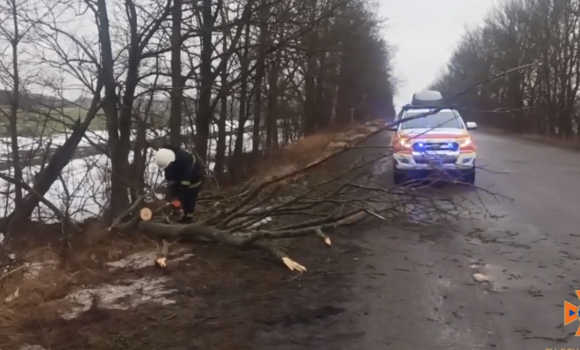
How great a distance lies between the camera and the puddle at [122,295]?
609 centimetres

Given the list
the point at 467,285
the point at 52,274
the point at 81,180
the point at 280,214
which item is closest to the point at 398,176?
the point at 280,214

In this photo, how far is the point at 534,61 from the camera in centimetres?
3506

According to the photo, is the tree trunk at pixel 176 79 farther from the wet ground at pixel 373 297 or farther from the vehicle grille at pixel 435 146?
the wet ground at pixel 373 297

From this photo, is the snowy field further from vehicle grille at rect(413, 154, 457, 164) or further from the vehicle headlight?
the vehicle headlight

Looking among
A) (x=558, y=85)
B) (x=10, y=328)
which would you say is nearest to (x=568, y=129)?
(x=558, y=85)

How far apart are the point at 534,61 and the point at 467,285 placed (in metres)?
31.6

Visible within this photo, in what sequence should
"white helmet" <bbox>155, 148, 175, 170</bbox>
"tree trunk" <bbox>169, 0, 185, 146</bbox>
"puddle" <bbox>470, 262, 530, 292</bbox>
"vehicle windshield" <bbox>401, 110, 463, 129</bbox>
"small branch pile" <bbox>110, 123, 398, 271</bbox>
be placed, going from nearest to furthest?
"puddle" <bbox>470, 262, 530, 292</bbox>
"small branch pile" <bbox>110, 123, 398, 271</bbox>
"white helmet" <bbox>155, 148, 175, 170</bbox>
"tree trunk" <bbox>169, 0, 185, 146</bbox>
"vehicle windshield" <bbox>401, 110, 463, 129</bbox>

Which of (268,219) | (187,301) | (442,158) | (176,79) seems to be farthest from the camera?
(176,79)

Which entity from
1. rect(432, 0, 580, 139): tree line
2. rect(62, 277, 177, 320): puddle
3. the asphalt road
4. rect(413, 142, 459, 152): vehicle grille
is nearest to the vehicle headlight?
rect(413, 142, 459, 152): vehicle grille

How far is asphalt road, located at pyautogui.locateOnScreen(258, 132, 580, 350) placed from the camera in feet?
17.0

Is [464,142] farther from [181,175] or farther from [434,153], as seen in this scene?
[181,175]

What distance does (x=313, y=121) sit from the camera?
38.1m

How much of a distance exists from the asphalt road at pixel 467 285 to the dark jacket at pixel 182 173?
102 inches

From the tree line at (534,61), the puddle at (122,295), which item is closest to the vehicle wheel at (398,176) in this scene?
the puddle at (122,295)
